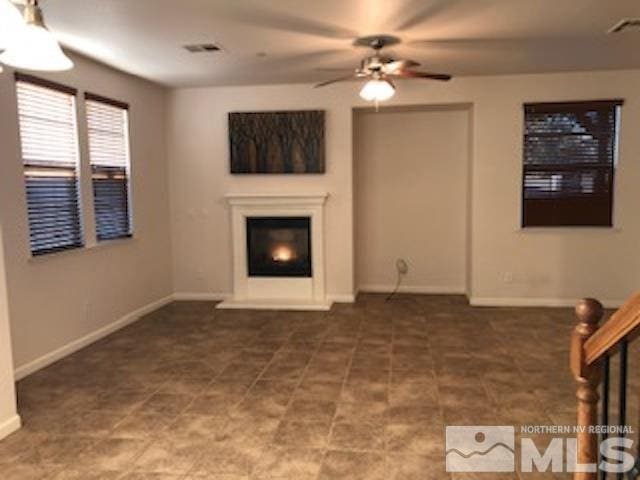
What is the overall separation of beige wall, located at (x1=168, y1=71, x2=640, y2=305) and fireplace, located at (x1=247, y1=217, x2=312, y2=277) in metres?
0.32

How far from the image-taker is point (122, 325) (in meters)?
5.45

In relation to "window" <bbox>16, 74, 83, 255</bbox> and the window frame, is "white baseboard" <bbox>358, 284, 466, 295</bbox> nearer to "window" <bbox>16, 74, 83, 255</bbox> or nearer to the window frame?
the window frame

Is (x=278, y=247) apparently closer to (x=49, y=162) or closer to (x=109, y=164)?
(x=109, y=164)

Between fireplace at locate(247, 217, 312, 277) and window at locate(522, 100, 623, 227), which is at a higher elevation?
window at locate(522, 100, 623, 227)

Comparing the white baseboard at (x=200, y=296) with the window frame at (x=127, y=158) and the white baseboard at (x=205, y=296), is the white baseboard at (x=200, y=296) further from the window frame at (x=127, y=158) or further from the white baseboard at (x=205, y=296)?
the window frame at (x=127, y=158)

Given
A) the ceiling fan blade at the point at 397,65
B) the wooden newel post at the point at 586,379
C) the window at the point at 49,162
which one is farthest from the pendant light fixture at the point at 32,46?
the ceiling fan blade at the point at 397,65

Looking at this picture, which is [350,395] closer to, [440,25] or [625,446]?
[625,446]

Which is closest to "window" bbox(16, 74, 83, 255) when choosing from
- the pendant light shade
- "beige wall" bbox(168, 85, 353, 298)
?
"beige wall" bbox(168, 85, 353, 298)

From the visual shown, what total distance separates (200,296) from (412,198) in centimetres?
314

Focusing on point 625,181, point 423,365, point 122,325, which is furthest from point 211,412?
point 625,181

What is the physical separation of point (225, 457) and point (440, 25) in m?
3.45

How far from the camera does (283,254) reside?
6.48 metres

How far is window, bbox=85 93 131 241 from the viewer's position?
16.6 feet

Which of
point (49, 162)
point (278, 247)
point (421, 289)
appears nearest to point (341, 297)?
point (278, 247)
